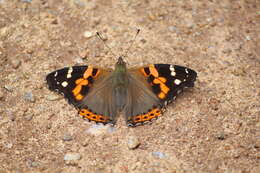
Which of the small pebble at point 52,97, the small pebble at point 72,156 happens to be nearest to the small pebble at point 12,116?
the small pebble at point 52,97

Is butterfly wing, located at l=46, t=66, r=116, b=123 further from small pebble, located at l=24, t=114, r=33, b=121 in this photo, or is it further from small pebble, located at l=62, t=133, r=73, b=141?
small pebble, located at l=24, t=114, r=33, b=121

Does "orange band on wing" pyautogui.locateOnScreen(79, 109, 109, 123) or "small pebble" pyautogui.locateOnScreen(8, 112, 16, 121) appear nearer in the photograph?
"orange band on wing" pyautogui.locateOnScreen(79, 109, 109, 123)

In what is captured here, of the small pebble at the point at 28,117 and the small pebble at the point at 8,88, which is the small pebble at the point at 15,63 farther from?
the small pebble at the point at 28,117

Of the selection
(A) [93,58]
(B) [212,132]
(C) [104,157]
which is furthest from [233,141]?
(A) [93,58]

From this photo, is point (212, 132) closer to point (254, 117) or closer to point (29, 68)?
point (254, 117)

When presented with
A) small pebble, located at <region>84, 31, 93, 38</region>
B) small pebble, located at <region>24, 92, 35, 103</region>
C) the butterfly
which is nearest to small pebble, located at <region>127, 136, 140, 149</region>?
the butterfly

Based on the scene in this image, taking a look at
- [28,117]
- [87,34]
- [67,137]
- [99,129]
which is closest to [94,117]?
[99,129]
